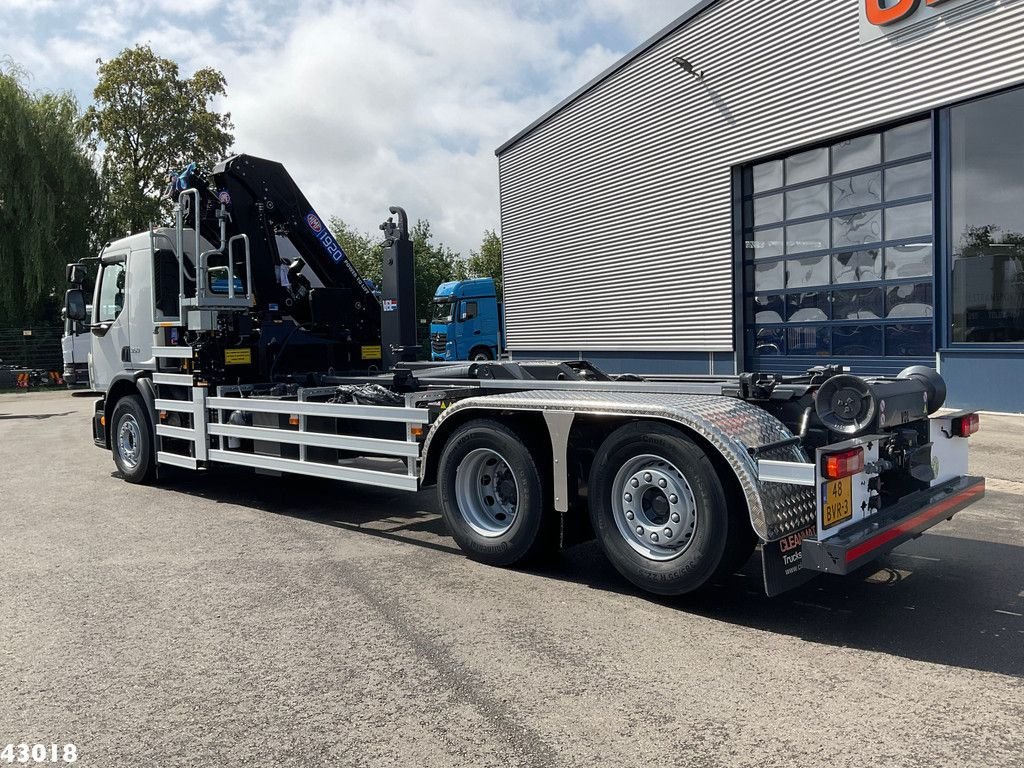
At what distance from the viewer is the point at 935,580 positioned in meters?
5.08

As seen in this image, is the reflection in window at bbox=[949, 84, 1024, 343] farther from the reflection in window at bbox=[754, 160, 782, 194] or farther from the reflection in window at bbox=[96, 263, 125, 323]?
the reflection in window at bbox=[96, 263, 125, 323]

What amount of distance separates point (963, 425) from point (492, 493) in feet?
10.1

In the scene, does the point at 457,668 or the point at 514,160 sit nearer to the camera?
the point at 457,668

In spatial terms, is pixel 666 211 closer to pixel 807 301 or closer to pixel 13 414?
pixel 807 301

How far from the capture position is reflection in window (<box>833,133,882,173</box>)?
48.8 ft

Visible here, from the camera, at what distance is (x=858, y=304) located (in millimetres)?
15273

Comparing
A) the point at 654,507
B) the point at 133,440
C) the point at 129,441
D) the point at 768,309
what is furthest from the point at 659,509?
the point at 768,309

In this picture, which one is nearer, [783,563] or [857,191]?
[783,563]

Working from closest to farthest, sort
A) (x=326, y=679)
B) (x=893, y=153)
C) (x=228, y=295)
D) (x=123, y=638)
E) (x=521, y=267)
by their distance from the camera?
(x=326, y=679) → (x=123, y=638) → (x=228, y=295) → (x=893, y=153) → (x=521, y=267)

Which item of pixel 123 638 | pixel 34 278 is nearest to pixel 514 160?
pixel 34 278

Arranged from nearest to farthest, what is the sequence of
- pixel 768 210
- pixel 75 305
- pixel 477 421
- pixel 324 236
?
pixel 477 421
pixel 75 305
pixel 324 236
pixel 768 210

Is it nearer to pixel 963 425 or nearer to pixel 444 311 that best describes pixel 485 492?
pixel 963 425

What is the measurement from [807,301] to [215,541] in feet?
42.7

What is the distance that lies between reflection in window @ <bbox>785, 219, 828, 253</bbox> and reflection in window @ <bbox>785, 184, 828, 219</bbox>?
0.21 metres
